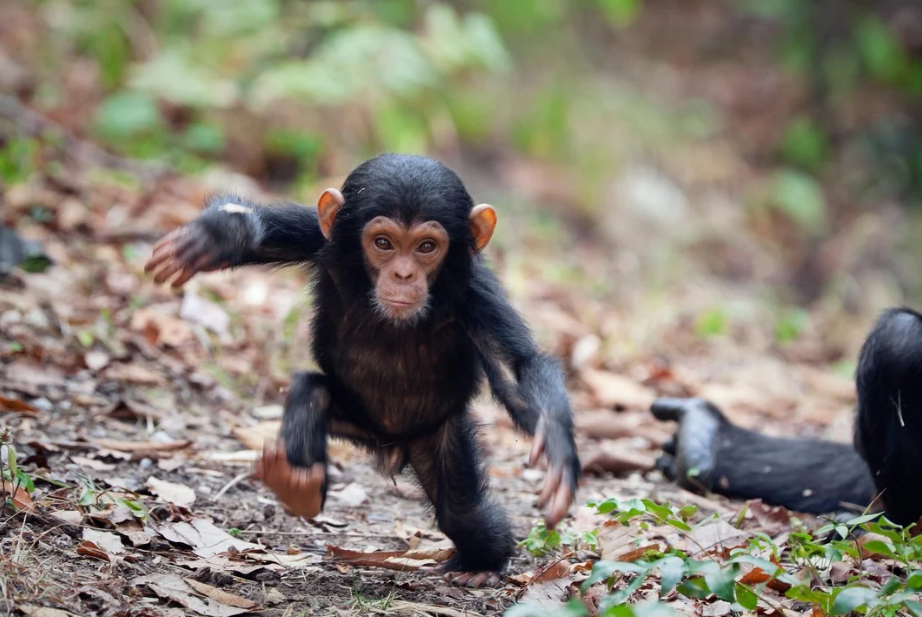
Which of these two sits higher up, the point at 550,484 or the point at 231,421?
the point at 550,484

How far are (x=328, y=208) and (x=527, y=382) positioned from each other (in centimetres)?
111

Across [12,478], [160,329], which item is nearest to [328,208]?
[12,478]

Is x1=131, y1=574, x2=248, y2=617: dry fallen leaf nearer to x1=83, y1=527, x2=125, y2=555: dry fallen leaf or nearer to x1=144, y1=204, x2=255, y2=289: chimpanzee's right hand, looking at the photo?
x1=83, y1=527, x2=125, y2=555: dry fallen leaf

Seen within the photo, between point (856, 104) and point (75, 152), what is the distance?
34.4 feet

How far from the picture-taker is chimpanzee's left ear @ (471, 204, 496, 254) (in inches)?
169

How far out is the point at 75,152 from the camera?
28.5 feet

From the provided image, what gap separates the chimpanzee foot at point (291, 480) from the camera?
366cm

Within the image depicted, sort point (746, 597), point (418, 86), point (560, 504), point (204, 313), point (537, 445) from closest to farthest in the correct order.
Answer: point (746, 597) → point (560, 504) → point (537, 445) → point (204, 313) → point (418, 86)

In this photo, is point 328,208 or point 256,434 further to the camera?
point 256,434

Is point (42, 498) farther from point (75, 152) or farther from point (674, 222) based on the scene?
point (674, 222)

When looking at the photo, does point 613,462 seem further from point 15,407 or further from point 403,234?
point 15,407

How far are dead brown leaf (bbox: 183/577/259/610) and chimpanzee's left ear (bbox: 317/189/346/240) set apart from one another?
1.52 m

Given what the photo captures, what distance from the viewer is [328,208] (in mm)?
4219

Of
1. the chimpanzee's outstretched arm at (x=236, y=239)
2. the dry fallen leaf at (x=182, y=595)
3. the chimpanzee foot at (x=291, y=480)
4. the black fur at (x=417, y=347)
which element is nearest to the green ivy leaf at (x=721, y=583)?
the black fur at (x=417, y=347)
